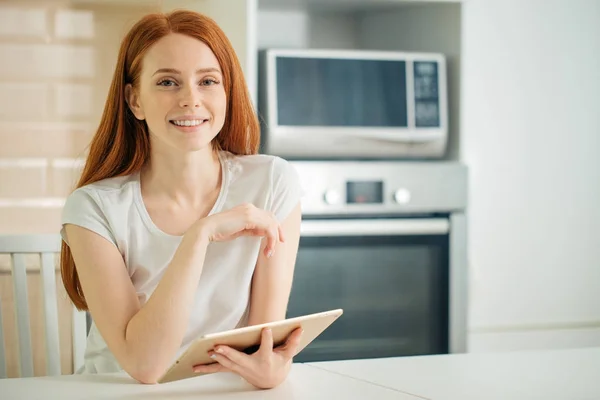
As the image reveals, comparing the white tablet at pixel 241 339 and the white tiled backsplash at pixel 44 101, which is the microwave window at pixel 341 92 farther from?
the white tablet at pixel 241 339

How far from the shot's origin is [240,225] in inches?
44.0

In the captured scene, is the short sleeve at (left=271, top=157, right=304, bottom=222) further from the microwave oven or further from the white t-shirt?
the microwave oven

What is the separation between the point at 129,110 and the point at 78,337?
405 millimetres

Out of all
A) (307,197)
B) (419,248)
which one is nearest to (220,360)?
(307,197)

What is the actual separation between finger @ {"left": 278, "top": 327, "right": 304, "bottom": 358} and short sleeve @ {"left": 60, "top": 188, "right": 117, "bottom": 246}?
0.35 m

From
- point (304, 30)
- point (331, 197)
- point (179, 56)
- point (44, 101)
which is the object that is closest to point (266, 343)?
point (179, 56)

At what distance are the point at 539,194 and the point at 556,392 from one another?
1348 millimetres

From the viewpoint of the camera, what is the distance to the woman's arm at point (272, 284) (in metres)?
1.24

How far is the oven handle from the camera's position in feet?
6.71

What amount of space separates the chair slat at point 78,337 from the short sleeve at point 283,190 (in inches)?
15.3

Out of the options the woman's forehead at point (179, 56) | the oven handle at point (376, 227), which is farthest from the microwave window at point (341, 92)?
the woman's forehead at point (179, 56)

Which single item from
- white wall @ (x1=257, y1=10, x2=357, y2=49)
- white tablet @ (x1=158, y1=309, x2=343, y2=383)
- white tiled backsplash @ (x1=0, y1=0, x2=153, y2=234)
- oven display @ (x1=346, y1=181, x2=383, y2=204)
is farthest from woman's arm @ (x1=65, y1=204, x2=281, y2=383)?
white wall @ (x1=257, y1=10, x2=357, y2=49)

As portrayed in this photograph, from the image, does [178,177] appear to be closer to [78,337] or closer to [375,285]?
[78,337]

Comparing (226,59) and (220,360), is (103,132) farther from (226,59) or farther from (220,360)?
(220,360)
